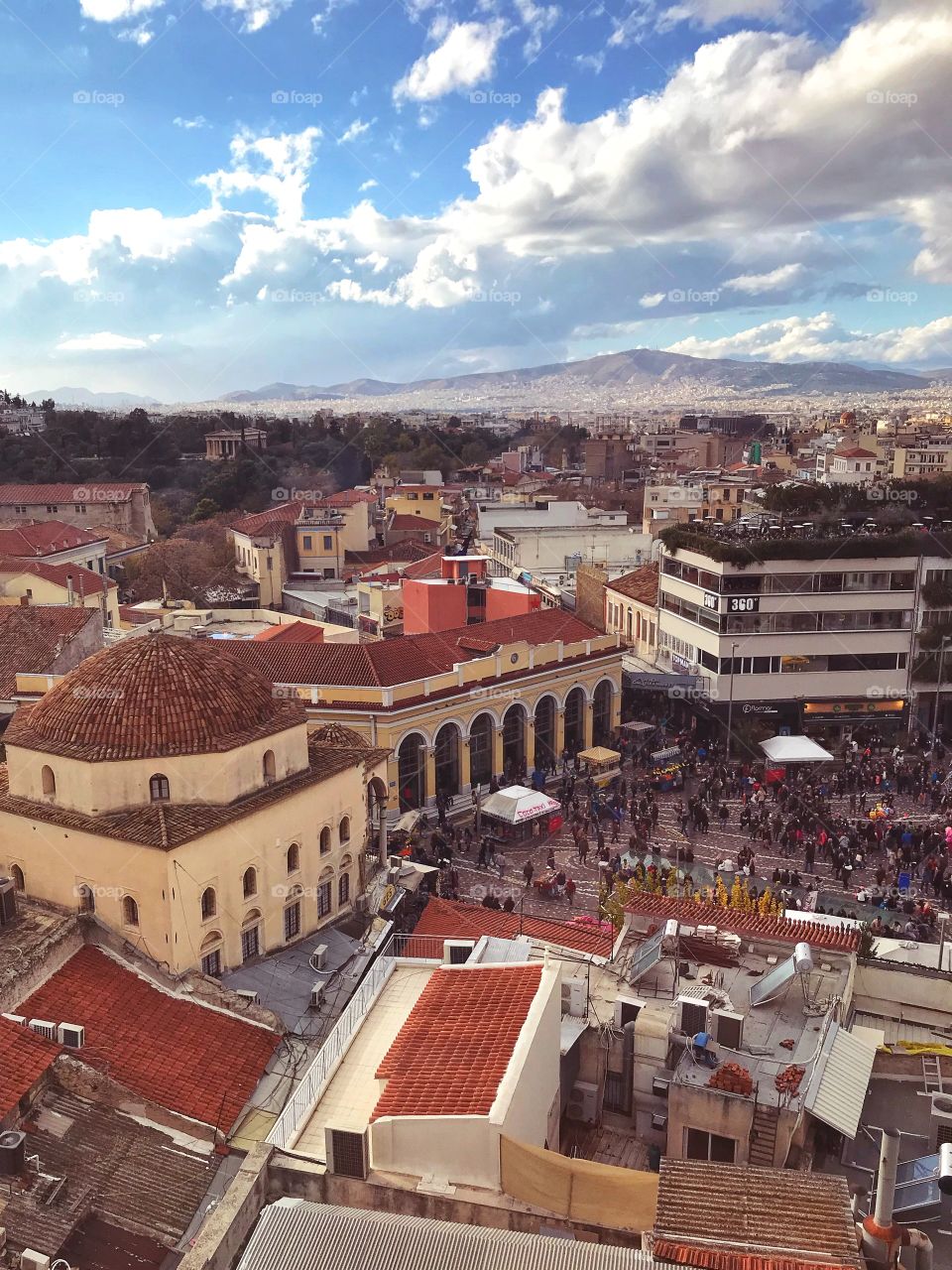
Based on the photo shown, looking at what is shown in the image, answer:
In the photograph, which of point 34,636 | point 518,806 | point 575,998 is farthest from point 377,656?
point 575,998

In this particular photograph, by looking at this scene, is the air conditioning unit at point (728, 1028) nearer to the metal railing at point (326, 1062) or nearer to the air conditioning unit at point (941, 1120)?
the air conditioning unit at point (941, 1120)

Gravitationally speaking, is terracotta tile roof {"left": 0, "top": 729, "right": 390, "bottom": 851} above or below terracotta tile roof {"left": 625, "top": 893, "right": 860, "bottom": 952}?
above

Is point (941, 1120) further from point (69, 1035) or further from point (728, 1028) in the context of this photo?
point (69, 1035)

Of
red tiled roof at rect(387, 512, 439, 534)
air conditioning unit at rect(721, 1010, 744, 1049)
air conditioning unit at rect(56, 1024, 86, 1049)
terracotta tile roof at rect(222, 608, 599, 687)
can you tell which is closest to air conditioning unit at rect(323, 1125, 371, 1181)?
air conditioning unit at rect(721, 1010, 744, 1049)

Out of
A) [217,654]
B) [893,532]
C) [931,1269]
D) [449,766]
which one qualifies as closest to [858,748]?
[893,532]

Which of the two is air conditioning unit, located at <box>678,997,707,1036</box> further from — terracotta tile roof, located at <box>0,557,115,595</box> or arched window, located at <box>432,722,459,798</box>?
terracotta tile roof, located at <box>0,557,115,595</box>

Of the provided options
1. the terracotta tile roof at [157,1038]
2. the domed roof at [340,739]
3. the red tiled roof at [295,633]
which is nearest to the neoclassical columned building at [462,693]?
the red tiled roof at [295,633]
